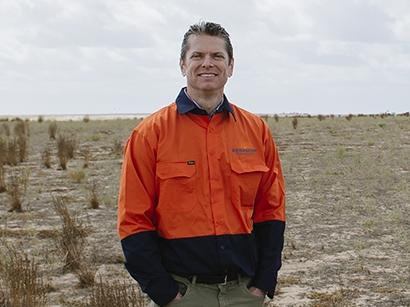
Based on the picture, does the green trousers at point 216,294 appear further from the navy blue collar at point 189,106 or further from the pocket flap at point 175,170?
the navy blue collar at point 189,106

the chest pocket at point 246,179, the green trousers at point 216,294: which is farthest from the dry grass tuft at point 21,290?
the chest pocket at point 246,179

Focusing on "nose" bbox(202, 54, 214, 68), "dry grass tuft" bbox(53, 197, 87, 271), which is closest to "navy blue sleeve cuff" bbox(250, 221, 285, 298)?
"nose" bbox(202, 54, 214, 68)

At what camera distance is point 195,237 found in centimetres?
271

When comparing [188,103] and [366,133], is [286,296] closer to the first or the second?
[188,103]

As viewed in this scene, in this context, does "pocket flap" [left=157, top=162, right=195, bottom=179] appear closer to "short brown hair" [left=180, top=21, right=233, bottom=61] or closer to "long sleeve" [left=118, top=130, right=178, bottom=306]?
"long sleeve" [left=118, top=130, right=178, bottom=306]

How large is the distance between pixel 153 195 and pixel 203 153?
29 centimetres

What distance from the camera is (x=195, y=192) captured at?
107 inches

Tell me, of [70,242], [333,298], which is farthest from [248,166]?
[70,242]

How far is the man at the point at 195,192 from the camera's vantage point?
8.89 feet

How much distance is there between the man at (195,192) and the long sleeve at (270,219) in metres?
0.10

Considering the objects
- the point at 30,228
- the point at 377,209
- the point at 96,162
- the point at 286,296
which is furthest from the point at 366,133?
the point at 286,296

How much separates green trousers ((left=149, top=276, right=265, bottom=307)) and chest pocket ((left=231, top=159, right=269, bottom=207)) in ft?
1.21

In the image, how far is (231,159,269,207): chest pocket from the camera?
2.76 meters

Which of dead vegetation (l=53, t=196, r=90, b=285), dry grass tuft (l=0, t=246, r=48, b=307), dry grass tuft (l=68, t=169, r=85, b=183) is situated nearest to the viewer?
dry grass tuft (l=0, t=246, r=48, b=307)
